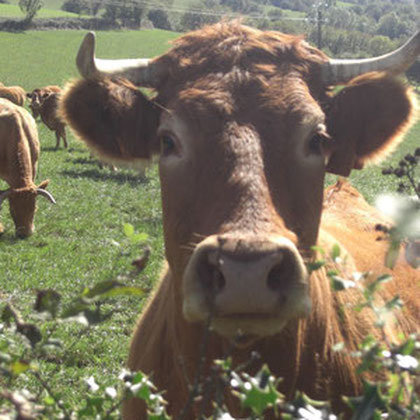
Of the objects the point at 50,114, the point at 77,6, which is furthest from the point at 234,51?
the point at 77,6

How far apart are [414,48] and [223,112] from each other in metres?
1.17

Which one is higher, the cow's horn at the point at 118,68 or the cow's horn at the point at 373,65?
the cow's horn at the point at 373,65

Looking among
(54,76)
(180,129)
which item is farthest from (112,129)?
(54,76)

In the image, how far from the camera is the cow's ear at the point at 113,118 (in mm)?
3162

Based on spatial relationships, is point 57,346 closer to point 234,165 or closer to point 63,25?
point 234,165

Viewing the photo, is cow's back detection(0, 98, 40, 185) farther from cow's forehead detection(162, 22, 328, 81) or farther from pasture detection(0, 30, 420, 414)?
cow's forehead detection(162, 22, 328, 81)

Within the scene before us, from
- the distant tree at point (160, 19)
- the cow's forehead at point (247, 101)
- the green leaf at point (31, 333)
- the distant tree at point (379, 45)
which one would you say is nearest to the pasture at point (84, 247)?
the green leaf at point (31, 333)

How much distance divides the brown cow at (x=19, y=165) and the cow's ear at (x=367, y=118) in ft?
25.5

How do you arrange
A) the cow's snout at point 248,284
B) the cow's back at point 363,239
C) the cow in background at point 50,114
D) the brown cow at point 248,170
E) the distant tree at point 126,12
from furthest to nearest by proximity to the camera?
the distant tree at point 126,12 < the cow in background at point 50,114 < the cow's back at point 363,239 < the brown cow at point 248,170 < the cow's snout at point 248,284

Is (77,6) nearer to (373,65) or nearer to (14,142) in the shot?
(14,142)

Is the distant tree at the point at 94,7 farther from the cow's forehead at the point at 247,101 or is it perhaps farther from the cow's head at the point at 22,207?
the cow's forehead at the point at 247,101

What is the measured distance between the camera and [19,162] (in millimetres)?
11250

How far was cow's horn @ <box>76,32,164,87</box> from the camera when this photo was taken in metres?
3.06

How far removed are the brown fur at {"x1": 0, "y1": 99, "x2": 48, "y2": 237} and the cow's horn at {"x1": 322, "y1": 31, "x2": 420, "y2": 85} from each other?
325 inches
